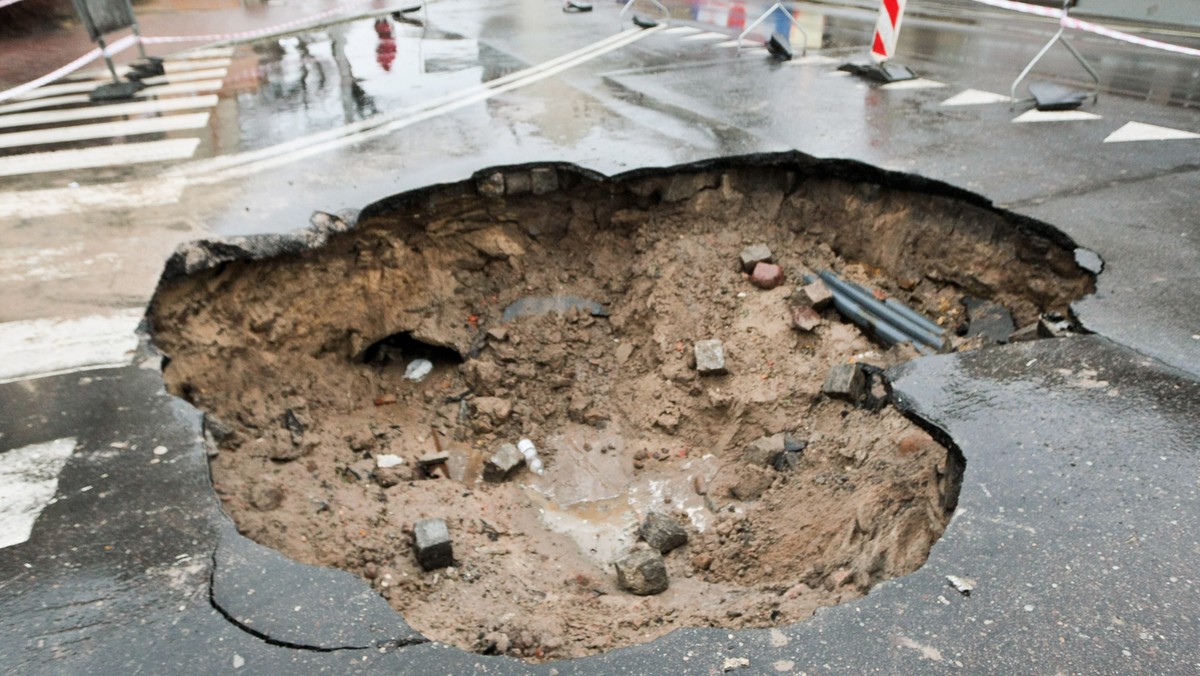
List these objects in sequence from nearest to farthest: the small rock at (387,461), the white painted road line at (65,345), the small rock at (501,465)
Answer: the white painted road line at (65,345) → the small rock at (387,461) → the small rock at (501,465)

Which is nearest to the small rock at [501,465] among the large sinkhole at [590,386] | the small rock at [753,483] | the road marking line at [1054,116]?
the large sinkhole at [590,386]

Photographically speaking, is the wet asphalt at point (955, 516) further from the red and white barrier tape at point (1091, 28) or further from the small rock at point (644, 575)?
the red and white barrier tape at point (1091, 28)

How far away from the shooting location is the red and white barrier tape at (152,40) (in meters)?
8.77

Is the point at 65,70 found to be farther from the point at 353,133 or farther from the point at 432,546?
the point at 432,546

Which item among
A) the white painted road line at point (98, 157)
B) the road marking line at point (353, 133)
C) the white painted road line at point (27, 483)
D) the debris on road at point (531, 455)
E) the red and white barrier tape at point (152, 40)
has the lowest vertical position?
the debris on road at point (531, 455)

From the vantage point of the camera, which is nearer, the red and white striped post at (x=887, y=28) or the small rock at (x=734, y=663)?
the small rock at (x=734, y=663)

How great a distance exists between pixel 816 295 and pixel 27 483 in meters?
4.75

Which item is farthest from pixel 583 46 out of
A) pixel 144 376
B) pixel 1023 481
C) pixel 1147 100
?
pixel 1023 481

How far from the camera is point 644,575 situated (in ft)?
13.0

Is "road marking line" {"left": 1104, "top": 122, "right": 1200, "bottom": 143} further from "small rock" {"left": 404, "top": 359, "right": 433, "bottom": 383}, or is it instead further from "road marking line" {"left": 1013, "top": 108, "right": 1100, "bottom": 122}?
"small rock" {"left": 404, "top": 359, "right": 433, "bottom": 383}

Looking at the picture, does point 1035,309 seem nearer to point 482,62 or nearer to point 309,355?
point 309,355

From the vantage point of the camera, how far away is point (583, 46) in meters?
10.5

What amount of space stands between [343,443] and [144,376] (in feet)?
4.84

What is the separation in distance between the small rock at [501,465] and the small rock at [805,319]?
2.24 metres
